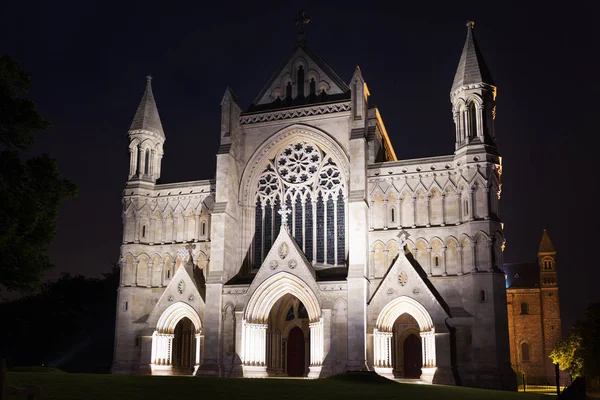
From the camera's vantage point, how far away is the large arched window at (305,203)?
3888cm

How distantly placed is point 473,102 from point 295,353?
17.5 meters

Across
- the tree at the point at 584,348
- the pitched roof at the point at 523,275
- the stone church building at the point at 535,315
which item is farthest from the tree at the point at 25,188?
the pitched roof at the point at 523,275

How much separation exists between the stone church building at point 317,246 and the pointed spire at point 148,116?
96mm

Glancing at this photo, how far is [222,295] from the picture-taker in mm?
37781

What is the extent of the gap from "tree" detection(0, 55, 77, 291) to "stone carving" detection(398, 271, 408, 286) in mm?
17847

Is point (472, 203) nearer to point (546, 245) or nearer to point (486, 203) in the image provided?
point (486, 203)

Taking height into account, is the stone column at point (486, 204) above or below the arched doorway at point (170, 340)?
above

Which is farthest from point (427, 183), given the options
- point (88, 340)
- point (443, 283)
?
point (88, 340)

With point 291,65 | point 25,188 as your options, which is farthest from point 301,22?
point 25,188

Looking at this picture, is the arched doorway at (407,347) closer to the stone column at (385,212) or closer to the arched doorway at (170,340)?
the stone column at (385,212)

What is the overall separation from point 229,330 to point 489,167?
1640 centimetres

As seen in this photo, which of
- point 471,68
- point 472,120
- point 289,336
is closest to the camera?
point 472,120

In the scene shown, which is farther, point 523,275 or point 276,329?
point 523,275

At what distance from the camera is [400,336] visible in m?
38.1
